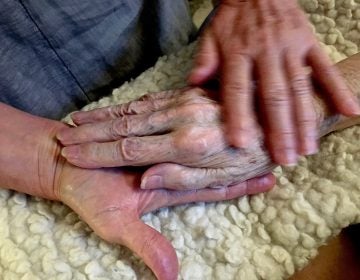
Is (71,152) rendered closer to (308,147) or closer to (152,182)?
(152,182)

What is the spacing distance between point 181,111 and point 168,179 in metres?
0.08

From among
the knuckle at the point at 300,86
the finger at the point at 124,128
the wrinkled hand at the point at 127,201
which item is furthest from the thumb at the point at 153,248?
the knuckle at the point at 300,86

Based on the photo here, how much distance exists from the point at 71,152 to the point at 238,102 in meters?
0.20

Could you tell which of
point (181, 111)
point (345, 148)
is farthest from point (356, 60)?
point (181, 111)

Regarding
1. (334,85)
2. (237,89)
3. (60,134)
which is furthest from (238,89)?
(60,134)

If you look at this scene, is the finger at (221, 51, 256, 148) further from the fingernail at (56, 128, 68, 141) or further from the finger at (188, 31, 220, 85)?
the fingernail at (56, 128, 68, 141)

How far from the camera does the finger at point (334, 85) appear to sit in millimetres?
730

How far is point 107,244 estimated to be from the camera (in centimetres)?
74

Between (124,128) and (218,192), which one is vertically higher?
(124,128)

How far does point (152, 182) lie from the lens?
729 mm

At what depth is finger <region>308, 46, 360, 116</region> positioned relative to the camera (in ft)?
2.40

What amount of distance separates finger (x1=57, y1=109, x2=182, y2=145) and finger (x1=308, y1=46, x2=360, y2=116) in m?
0.17

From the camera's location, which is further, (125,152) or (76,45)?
(76,45)

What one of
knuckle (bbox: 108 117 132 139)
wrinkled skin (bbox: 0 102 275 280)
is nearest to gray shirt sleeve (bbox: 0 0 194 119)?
wrinkled skin (bbox: 0 102 275 280)
